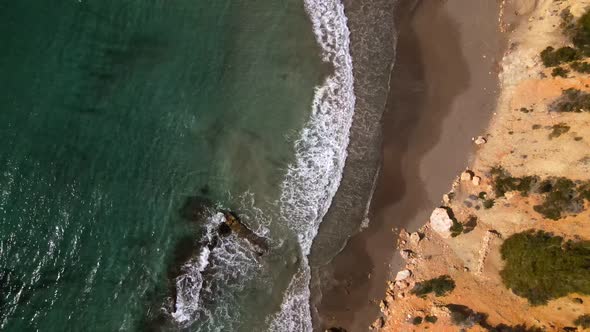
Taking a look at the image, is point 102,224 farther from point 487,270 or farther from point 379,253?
point 487,270

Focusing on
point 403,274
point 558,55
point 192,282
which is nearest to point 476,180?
point 403,274

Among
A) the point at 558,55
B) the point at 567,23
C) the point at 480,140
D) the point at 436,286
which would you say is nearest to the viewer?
the point at 558,55

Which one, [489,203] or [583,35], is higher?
[583,35]

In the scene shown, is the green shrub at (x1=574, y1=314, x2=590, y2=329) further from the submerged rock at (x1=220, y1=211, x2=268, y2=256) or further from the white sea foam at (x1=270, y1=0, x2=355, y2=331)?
the submerged rock at (x1=220, y1=211, x2=268, y2=256)

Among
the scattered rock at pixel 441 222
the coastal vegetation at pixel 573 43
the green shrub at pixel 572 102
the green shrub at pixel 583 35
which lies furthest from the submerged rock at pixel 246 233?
the green shrub at pixel 583 35

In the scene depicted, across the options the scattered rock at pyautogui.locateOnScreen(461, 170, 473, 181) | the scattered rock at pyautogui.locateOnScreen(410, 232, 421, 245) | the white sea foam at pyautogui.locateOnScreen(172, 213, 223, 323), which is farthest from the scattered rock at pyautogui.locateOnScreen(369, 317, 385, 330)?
the white sea foam at pyautogui.locateOnScreen(172, 213, 223, 323)

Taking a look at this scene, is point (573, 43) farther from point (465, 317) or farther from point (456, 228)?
point (465, 317)
